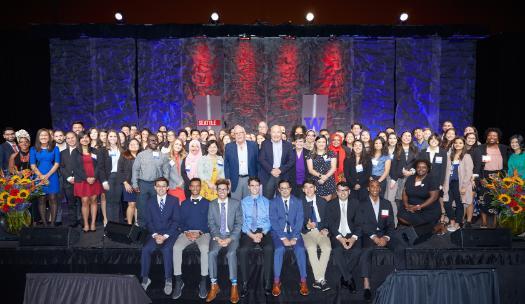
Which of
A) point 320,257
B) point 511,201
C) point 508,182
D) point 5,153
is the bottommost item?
point 320,257

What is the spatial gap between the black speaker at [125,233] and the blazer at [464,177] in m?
4.17

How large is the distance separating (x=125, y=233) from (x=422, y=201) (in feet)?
12.3

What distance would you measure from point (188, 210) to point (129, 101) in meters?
5.16

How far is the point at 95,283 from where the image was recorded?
3.78 m

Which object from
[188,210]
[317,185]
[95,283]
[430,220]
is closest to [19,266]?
[95,283]

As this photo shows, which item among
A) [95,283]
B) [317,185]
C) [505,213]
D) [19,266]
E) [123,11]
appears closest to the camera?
[95,283]

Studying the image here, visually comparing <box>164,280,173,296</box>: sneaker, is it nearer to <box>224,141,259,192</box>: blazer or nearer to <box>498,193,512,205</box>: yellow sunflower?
<box>224,141,259,192</box>: blazer

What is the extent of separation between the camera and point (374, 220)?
4820 mm

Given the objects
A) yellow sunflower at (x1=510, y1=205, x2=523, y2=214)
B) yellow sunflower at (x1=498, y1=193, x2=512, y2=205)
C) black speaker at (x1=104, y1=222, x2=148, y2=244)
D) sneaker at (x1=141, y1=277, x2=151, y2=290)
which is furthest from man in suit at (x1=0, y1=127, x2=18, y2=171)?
yellow sunflower at (x1=510, y1=205, x2=523, y2=214)

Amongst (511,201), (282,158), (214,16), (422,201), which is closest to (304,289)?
(282,158)

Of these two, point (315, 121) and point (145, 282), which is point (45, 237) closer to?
point (145, 282)

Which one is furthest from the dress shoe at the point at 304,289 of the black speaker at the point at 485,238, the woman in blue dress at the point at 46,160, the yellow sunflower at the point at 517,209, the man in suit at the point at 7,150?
the man in suit at the point at 7,150

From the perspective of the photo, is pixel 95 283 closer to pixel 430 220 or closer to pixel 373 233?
pixel 373 233

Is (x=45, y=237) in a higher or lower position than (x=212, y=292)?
higher
